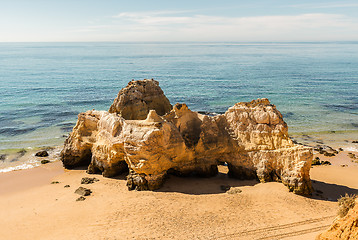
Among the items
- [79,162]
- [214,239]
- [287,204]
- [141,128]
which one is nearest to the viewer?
[214,239]

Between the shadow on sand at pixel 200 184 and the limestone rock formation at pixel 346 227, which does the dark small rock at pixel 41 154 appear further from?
the limestone rock formation at pixel 346 227

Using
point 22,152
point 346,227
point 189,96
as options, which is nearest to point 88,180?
point 22,152

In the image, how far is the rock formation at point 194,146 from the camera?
15242 mm

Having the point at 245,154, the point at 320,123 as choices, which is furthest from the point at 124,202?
the point at 320,123

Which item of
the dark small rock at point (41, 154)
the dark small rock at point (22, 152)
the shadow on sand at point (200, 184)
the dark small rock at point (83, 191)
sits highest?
the shadow on sand at point (200, 184)

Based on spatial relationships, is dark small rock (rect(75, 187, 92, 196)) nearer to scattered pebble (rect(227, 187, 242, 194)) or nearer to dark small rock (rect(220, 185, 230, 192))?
dark small rock (rect(220, 185, 230, 192))

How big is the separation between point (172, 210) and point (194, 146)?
15.2ft

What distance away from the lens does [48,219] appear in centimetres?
1338

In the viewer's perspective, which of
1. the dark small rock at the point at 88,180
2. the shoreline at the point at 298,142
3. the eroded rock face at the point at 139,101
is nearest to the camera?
the dark small rock at the point at 88,180

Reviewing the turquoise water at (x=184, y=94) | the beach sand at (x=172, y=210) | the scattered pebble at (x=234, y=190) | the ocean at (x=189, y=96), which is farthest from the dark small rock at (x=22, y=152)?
the scattered pebble at (x=234, y=190)

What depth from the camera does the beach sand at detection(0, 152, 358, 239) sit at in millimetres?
11914

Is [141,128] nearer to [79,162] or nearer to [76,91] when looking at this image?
[79,162]

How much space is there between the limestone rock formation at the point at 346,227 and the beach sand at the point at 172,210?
300 cm

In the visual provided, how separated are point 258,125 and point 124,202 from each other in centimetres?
852
